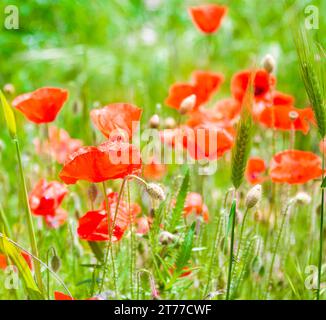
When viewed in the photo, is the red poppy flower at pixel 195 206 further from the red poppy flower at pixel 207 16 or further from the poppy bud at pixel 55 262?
the red poppy flower at pixel 207 16

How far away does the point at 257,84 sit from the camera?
1588mm

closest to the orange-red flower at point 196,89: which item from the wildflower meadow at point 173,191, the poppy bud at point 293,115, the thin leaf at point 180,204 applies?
the wildflower meadow at point 173,191

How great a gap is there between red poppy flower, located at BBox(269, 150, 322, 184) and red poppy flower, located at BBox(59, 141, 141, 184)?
394 mm

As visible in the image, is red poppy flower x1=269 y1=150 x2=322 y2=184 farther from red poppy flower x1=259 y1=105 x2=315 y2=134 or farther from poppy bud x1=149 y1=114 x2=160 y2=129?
poppy bud x1=149 y1=114 x2=160 y2=129

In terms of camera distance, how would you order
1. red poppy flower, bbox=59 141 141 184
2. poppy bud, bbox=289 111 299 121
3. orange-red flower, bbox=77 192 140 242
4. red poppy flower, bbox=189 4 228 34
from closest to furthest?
red poppy flower, bbox=59 141 141 184, orange-red flower, bbox=77 192 140 242, poppy bud, bbox=289 111 299 121, red poppy flower, bbox=189 4 228 34

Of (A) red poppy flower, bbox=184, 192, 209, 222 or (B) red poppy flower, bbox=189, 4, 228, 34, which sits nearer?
(A) red poppy flower, bbox=184, 192, 209, 222

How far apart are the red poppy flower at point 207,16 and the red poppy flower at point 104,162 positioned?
3.28ft

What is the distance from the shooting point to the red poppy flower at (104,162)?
39.1 inches

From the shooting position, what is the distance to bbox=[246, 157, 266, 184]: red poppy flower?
1511mm

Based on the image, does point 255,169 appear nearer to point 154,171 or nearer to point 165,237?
point 154,171

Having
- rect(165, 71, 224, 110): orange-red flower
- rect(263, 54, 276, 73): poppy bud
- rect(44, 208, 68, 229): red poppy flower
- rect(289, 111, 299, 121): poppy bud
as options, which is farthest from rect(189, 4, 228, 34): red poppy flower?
rect(44, 208, 68, 229): red poppy flower

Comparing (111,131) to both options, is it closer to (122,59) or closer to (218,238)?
(218,238)

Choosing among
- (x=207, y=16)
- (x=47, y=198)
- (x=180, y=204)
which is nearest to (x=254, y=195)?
(x=180, y=204)
